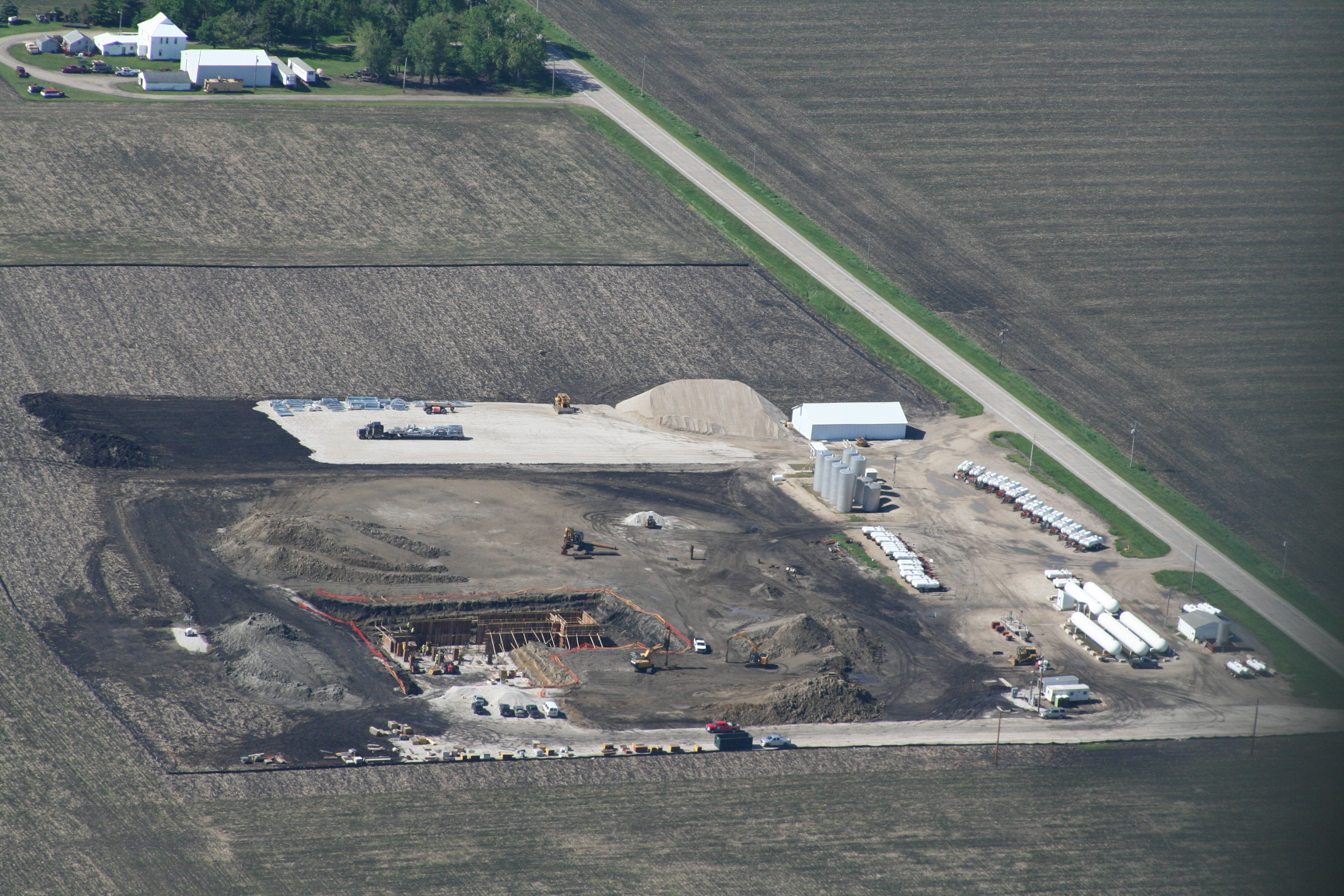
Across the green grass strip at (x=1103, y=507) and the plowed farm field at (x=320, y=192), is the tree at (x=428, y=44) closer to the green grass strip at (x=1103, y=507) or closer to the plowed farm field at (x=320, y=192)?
the plowed farm field at (x=320, y=192)

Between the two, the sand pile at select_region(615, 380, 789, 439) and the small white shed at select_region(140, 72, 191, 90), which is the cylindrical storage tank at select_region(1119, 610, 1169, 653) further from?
the small white shed at select_region(140, 72, 191, 90)

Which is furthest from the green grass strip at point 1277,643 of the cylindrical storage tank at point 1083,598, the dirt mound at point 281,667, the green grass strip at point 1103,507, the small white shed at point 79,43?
the small white shed at point 79,43

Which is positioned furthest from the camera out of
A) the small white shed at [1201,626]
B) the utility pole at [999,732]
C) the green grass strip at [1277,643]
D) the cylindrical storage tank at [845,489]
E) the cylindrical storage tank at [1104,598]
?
the cylindrical storage tank at [845,489]

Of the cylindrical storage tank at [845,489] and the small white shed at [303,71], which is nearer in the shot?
the cylindrical storage tank at [845,489]

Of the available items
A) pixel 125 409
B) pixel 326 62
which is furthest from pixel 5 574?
pixel 326 62

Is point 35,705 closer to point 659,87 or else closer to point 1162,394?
point 1162,394

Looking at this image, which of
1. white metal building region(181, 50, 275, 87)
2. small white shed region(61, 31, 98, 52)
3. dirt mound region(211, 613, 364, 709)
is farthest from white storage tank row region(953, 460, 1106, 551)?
small white shed region(61, 31, 98, 52)
